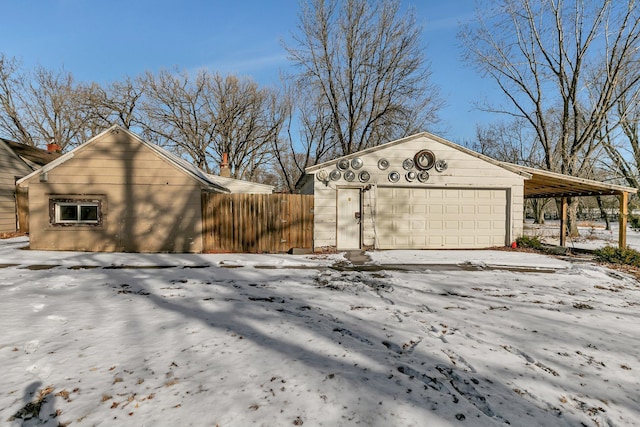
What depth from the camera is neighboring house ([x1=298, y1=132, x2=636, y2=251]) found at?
978 centimetres

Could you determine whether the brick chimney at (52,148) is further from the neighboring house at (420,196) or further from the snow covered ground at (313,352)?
the neighboring house at (420,196)

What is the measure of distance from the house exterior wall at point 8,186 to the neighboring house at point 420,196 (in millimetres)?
13911

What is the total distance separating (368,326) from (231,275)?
3.68m

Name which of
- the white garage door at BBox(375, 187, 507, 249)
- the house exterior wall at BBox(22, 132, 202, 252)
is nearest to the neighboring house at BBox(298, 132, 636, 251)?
the white garage door at BBox(375, 187, 507, 249)

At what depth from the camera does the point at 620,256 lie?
8375mm

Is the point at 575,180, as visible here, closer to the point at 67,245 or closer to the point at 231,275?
the point at 231,275

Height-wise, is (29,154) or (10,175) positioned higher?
(29,154)

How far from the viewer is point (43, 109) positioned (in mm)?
24562

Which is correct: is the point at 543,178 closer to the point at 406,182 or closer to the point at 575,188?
the point at 575,188

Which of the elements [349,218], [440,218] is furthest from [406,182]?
[349,218]

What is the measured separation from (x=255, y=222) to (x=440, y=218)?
21.3 ft

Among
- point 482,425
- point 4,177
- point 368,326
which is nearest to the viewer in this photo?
point 482,425

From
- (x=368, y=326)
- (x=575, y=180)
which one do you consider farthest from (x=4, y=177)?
(x=575, y=180)

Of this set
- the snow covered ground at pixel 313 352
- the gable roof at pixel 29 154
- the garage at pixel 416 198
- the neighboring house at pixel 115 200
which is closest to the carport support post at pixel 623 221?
the garage at pixel 416 198
